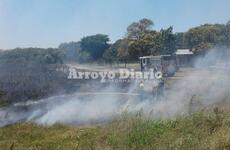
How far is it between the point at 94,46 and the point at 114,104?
62605 mm

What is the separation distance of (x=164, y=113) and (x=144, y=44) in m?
41.1

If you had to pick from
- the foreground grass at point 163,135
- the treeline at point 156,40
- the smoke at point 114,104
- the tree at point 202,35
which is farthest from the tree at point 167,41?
the foreground grass at point 163,135

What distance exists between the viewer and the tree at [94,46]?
87188 millimetres

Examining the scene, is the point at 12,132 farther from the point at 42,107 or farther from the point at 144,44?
the point at 144,44

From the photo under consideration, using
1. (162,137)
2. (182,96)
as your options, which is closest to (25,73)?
(182,96)

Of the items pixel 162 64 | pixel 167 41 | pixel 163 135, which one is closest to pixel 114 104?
pixel 163 135

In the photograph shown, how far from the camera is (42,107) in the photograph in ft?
81.0

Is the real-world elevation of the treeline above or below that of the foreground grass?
above

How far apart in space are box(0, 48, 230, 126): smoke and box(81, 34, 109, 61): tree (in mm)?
55819

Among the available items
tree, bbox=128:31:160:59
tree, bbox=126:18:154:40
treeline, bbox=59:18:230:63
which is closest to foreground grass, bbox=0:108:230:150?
treeline, bbox=59:18:230:63

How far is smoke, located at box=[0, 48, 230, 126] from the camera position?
20.2 m

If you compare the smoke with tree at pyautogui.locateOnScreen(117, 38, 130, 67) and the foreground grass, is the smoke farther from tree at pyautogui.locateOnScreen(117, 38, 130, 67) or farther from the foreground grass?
tree at pyautogui.locateOnScreen(117, 38, 130, 67)

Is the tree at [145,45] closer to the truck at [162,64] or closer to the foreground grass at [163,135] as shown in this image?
the truck at [162,64]

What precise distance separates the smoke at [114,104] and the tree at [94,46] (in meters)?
55.8
